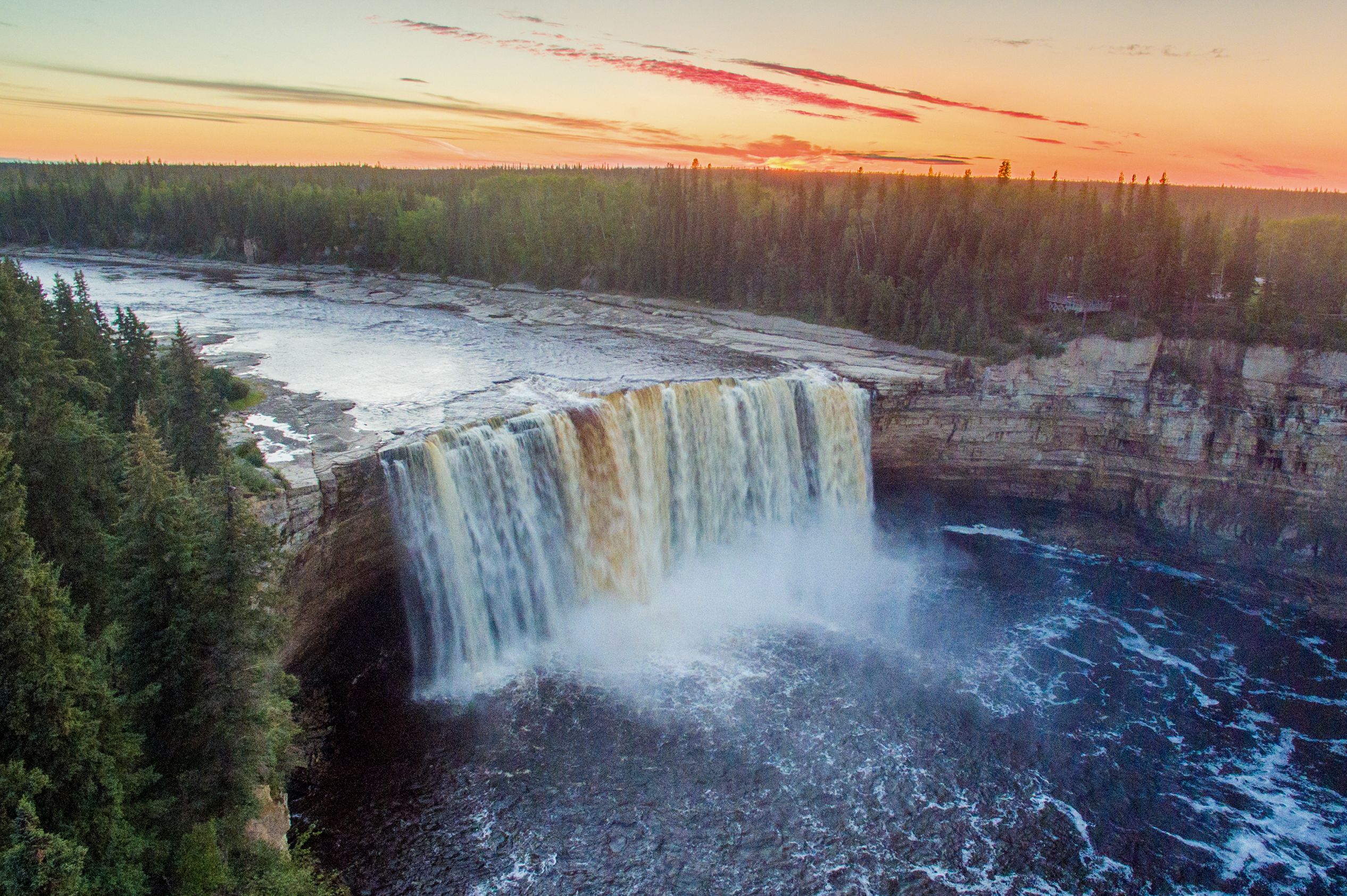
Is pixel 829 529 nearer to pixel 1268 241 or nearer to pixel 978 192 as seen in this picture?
pixel 1268 241

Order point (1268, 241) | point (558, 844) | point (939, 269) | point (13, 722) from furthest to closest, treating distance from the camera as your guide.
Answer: point (1268, 241) → point (939, 269) → point (558, 844) → point (13, 722)

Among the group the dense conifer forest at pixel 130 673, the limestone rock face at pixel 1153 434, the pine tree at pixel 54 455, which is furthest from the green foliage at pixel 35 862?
the limestone rock face at pixel 1153 434

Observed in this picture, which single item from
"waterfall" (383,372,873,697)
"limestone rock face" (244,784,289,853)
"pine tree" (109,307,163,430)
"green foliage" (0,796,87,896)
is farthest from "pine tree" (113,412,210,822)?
"pine tree" (109,307,163,430)

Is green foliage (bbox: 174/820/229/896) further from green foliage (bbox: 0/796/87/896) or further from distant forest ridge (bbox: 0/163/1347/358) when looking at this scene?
distant forest ridge (bbox: 0/163/1347/358)

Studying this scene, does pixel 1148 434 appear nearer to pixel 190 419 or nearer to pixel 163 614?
pixel 190 419

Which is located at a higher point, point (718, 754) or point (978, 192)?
point (978, 192)

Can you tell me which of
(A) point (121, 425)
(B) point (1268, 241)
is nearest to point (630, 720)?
(A) point (121, 425)

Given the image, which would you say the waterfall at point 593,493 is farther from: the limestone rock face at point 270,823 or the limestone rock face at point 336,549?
the limestone rock face at point 270,823

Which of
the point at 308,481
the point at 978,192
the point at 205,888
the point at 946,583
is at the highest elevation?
the point at 978,192
